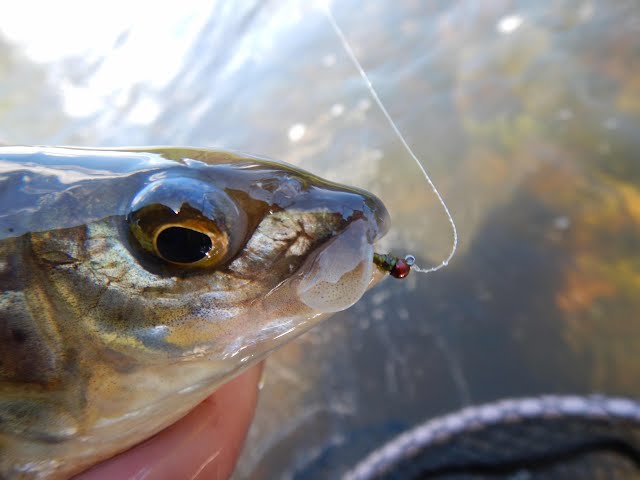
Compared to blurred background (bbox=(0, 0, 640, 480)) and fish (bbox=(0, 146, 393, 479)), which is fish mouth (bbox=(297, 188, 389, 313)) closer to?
fish (bbox=(0, 146, 393, 479))

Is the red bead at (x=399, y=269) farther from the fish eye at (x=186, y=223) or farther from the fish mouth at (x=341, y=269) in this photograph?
the fish eye at (x=186, y=223)

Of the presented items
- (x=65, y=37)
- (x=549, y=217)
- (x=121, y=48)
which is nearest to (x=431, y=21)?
(x=549, y=217)

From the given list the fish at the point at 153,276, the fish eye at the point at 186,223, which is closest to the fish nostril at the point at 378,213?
the fish at the point at 153,276

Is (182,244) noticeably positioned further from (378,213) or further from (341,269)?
(378,213)

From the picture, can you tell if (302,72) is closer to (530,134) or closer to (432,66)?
(432,66)

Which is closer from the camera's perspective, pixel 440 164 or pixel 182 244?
pixel 182 244

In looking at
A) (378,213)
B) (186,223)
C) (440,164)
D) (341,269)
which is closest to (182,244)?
(186,223)

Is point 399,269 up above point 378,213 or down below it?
below
